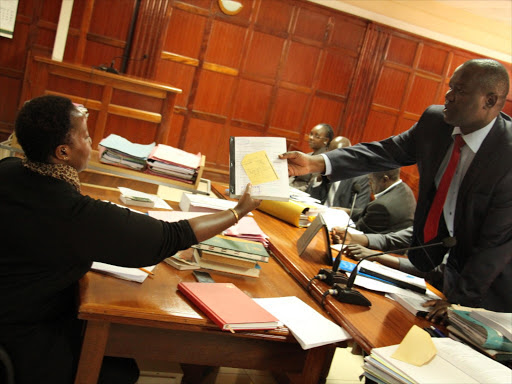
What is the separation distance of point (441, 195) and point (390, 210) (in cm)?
135

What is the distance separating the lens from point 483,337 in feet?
5.20

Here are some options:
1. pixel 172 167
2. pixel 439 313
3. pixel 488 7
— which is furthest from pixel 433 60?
pixel 439 313

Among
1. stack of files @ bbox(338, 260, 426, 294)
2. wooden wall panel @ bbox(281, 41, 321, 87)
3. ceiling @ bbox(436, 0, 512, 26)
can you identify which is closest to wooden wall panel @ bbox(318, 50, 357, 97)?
wooden wall panel @ bbox(281, 41, 321, 87)

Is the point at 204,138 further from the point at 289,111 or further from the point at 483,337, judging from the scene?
the point at 483,337

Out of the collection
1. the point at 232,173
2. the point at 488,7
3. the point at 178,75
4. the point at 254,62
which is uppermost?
the point at 488,7

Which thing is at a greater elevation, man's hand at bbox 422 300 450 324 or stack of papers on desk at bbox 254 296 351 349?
man's hand at bbox 422 300 450 324

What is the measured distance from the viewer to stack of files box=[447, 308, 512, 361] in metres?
1.58

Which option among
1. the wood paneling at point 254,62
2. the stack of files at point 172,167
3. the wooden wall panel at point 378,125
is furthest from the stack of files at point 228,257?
the wooden wall panel at point 378,125

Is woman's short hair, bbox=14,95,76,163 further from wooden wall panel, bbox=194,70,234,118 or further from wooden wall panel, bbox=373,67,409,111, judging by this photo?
wooden wall panel, bbox=373,67,409,111

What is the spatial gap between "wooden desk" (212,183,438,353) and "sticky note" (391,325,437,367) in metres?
0.12

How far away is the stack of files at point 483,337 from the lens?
158 centimetres

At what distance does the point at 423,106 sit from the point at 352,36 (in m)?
1.75

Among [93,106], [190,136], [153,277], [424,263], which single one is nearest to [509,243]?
[424,263]

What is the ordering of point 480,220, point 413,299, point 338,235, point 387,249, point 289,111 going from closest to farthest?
point 480,220
point 413,299
point 338,235
point 387,249
point 289,111
